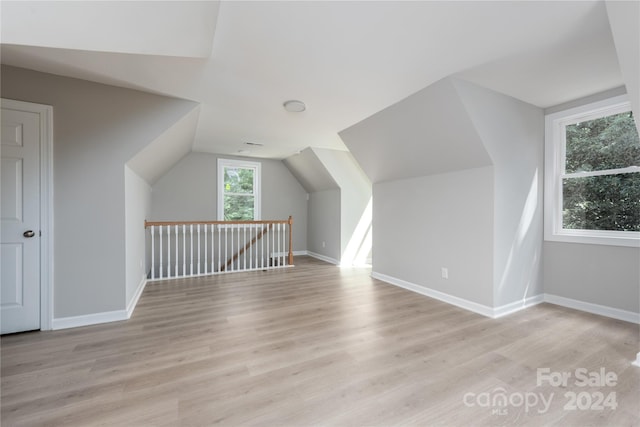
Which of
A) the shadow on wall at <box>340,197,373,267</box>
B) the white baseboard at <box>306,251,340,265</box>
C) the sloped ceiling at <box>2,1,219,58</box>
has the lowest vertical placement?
the white baseboard at <box>306,251,340,265</box>

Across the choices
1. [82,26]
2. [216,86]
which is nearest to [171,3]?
[82,26]

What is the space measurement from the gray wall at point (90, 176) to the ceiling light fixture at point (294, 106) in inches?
52.8

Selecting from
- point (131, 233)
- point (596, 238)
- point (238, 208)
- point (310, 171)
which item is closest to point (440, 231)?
point (596, 238)

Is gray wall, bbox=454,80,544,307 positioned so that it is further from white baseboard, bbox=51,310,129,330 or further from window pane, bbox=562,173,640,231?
white baseboard, bbox=51,310,129,330

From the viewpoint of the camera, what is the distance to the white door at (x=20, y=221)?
91.0 inches

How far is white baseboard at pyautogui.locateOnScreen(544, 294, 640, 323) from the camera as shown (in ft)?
8.66

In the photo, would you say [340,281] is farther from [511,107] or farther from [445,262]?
[511,107]

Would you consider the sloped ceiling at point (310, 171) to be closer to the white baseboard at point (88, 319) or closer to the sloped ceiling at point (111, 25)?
the sloped ceiling at point (111, 25)

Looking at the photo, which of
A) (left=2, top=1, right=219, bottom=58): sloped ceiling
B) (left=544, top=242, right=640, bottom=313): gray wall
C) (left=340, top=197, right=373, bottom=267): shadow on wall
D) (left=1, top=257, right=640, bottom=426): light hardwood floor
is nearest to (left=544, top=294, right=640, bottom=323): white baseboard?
(left=544, top=242, right=640, bottom=313): gray wall

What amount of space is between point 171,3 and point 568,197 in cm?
431

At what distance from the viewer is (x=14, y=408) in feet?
4.88

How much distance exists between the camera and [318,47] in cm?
199

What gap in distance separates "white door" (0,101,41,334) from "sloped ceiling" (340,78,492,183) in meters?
3.49

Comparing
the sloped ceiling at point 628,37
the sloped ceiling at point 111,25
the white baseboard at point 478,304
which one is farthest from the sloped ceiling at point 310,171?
the sloped ceiling at point 628,37
